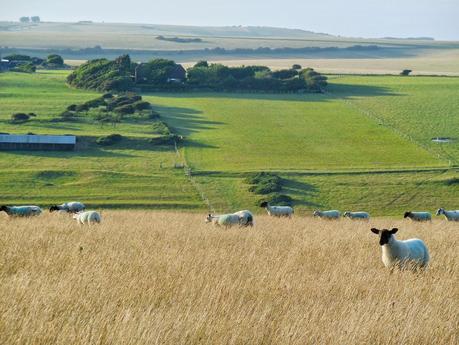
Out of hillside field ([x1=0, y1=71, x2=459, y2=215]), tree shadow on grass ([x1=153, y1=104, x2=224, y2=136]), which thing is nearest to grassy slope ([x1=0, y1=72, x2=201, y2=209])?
hillside field ([x1=0, y1=71, x2=459, y2=215])

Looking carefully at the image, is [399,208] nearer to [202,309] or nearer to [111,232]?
[111,232]

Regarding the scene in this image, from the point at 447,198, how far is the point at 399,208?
442 centimetres

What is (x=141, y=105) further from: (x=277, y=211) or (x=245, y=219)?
(x=245, y=219)

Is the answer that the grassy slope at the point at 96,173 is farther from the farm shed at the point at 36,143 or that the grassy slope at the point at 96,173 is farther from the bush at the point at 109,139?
the farm shed at the point at 36,143

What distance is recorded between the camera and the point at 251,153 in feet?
231

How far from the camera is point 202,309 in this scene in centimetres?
889

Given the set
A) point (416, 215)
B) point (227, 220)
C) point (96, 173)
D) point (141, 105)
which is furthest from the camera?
point (141, 105)

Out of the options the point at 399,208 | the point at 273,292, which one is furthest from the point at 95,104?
the point at 273,292

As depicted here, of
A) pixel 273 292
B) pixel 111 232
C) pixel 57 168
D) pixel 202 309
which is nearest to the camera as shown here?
pixel 202 309

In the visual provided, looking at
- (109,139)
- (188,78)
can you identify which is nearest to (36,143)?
(109,139)

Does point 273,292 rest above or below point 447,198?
above

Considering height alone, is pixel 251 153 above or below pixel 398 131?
below

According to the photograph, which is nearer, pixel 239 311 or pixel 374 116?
pixel 239 311

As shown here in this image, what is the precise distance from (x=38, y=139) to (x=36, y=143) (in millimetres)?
567
